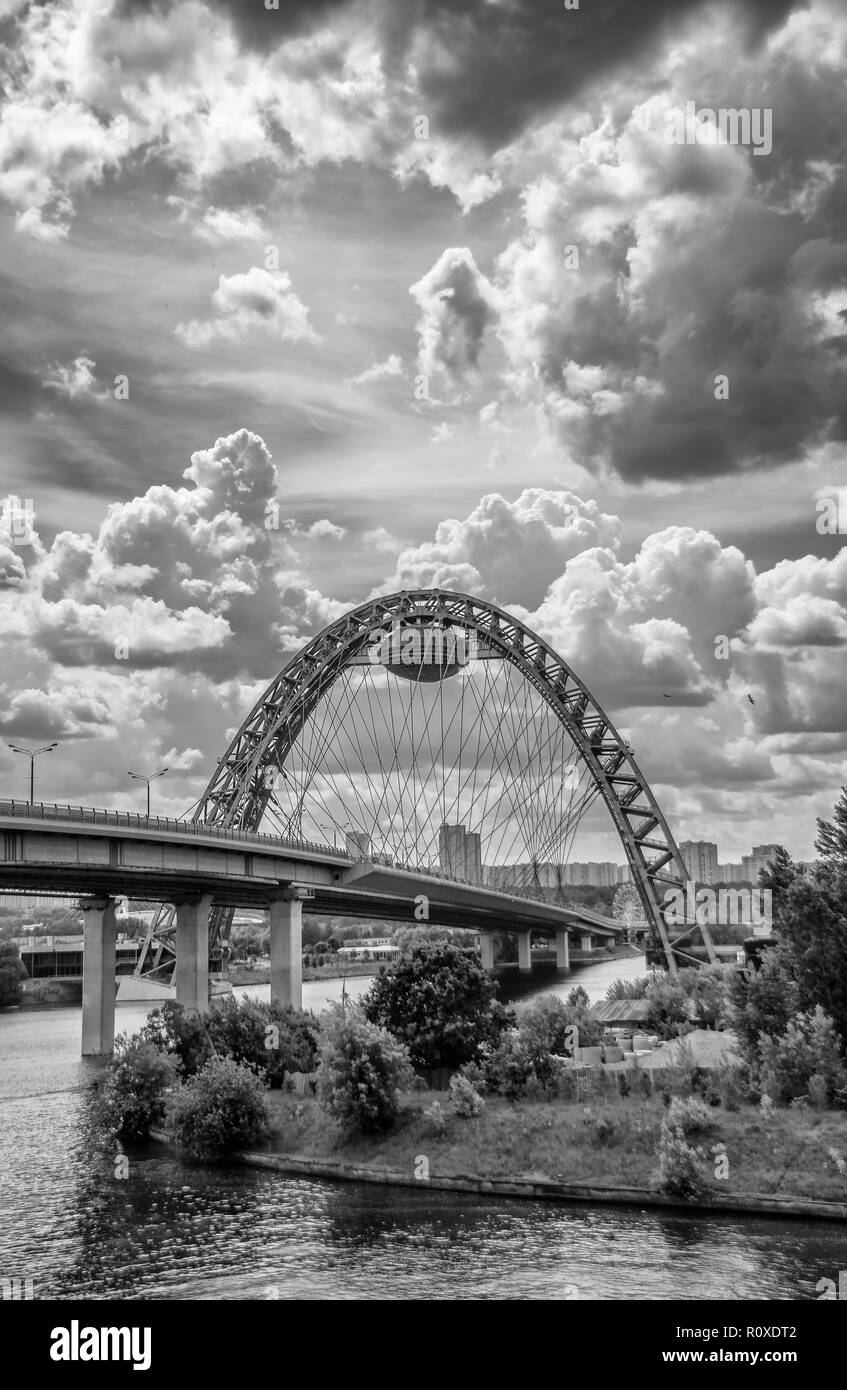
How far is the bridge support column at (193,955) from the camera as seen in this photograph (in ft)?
298

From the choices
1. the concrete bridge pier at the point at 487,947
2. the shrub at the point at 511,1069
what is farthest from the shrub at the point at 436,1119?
the concrete bridge pier at the point at 487,947

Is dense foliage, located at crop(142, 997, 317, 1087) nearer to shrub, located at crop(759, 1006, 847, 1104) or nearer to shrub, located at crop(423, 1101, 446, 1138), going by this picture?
shrub, located at crop(423, 1101, 446, 1138)

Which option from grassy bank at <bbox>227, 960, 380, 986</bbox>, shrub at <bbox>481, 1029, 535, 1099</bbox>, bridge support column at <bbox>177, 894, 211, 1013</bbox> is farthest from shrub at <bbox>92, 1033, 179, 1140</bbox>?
grassy bank at <bbox>227, 960, 380, 986</bbox>

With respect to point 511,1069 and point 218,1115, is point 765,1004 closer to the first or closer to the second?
point 511,1069

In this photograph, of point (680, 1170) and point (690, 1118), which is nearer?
point (680, 1170)

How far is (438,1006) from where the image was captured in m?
60.6

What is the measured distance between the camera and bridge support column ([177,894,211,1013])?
9094cm

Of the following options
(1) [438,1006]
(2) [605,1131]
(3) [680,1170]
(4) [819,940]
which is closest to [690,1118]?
(2) [605,1131]

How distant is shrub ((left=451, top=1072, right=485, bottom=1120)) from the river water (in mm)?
5582

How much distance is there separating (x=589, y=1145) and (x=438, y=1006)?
14.9 m

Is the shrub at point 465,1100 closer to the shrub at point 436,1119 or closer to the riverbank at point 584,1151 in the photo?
the riverbank at point 584,1151

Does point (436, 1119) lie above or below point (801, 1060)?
below
